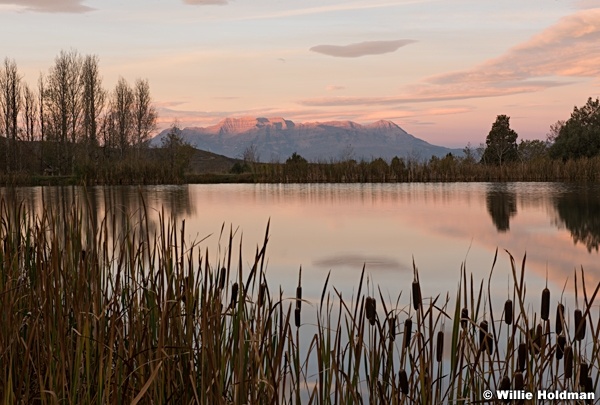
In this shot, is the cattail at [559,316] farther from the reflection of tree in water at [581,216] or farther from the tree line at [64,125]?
the tree line at [64,125]

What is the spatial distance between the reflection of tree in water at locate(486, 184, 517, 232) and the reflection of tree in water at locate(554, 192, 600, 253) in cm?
110

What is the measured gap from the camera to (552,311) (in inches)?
223

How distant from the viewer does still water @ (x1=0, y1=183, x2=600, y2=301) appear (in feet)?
26.2

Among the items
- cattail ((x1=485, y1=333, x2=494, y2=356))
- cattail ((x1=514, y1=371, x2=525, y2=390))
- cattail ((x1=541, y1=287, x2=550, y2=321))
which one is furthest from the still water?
cattail ((x1=514, y1=371, x2=525, y2=390))

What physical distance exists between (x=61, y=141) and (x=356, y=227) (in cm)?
3322

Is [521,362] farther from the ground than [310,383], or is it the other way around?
[521,362]

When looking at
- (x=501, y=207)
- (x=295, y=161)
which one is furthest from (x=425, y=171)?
(x=501, y=207)

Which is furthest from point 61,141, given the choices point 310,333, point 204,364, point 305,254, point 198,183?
point 204,364

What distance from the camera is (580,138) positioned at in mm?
44406

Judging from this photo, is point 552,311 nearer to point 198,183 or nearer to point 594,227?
point 594,227

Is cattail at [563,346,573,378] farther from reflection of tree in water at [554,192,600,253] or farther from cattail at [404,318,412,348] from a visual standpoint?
reflection of tree in water at [554,192,600,253]

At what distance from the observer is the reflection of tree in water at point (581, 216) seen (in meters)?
11.6

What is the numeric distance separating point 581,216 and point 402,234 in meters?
4.71

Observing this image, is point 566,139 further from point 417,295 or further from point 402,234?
point 417,295
